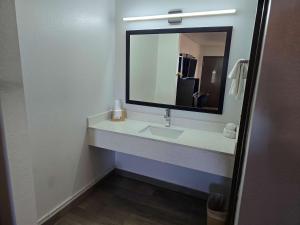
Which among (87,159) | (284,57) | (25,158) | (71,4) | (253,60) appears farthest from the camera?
(87,159)

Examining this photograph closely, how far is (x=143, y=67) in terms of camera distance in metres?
2.32

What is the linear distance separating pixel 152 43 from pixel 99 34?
1.93 ft

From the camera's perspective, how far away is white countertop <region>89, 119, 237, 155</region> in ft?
5.57

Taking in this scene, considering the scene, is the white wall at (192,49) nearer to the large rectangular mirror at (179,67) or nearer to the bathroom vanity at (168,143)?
the large rectangular mirror at (179,67)

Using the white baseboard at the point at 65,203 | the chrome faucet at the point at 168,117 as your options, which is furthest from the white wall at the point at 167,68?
the white baseboard at the point at 65,203

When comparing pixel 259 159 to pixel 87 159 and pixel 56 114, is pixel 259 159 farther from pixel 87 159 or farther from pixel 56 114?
pixel 87 159

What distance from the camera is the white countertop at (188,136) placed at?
1.70 metres

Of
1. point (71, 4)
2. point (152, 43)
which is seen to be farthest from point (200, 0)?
point (71, 4)

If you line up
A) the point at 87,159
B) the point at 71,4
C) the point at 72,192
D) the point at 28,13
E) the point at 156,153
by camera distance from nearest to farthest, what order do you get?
the point at 28,13 < the point at 71,4 < the point at 156,153 < the point at 72,192 < the point at 87,159

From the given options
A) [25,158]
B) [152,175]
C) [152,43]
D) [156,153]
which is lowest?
[152,175]

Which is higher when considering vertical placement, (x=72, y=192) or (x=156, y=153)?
(x=156, y=153)

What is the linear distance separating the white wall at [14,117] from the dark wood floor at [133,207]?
1.04 meters

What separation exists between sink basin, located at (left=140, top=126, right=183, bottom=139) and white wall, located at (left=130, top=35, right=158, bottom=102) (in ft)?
1.14

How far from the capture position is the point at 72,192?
2.02m
